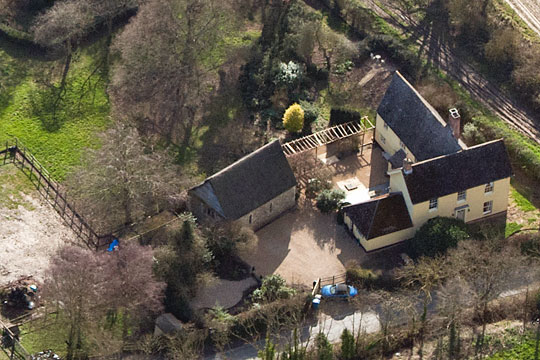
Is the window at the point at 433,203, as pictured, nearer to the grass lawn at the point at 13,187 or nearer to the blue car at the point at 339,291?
the blue car at the point at 339,291

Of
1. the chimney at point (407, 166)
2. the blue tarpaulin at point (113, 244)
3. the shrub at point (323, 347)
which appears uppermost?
the chimney at point (407, 166)

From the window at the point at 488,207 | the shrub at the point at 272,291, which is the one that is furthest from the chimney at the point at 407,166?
the shrub at the point at 272,291

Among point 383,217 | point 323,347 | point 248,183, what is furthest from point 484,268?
point 248,183

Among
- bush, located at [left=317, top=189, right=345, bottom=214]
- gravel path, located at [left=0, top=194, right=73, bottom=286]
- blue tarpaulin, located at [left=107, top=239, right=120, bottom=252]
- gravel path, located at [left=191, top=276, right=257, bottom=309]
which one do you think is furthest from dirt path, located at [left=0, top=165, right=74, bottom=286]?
bush, located at [left=317, top=189, right=345, bottom=214]

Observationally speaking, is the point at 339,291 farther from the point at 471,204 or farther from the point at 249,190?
the point at 471,204

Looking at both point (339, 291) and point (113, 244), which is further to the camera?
point (113, 244)
